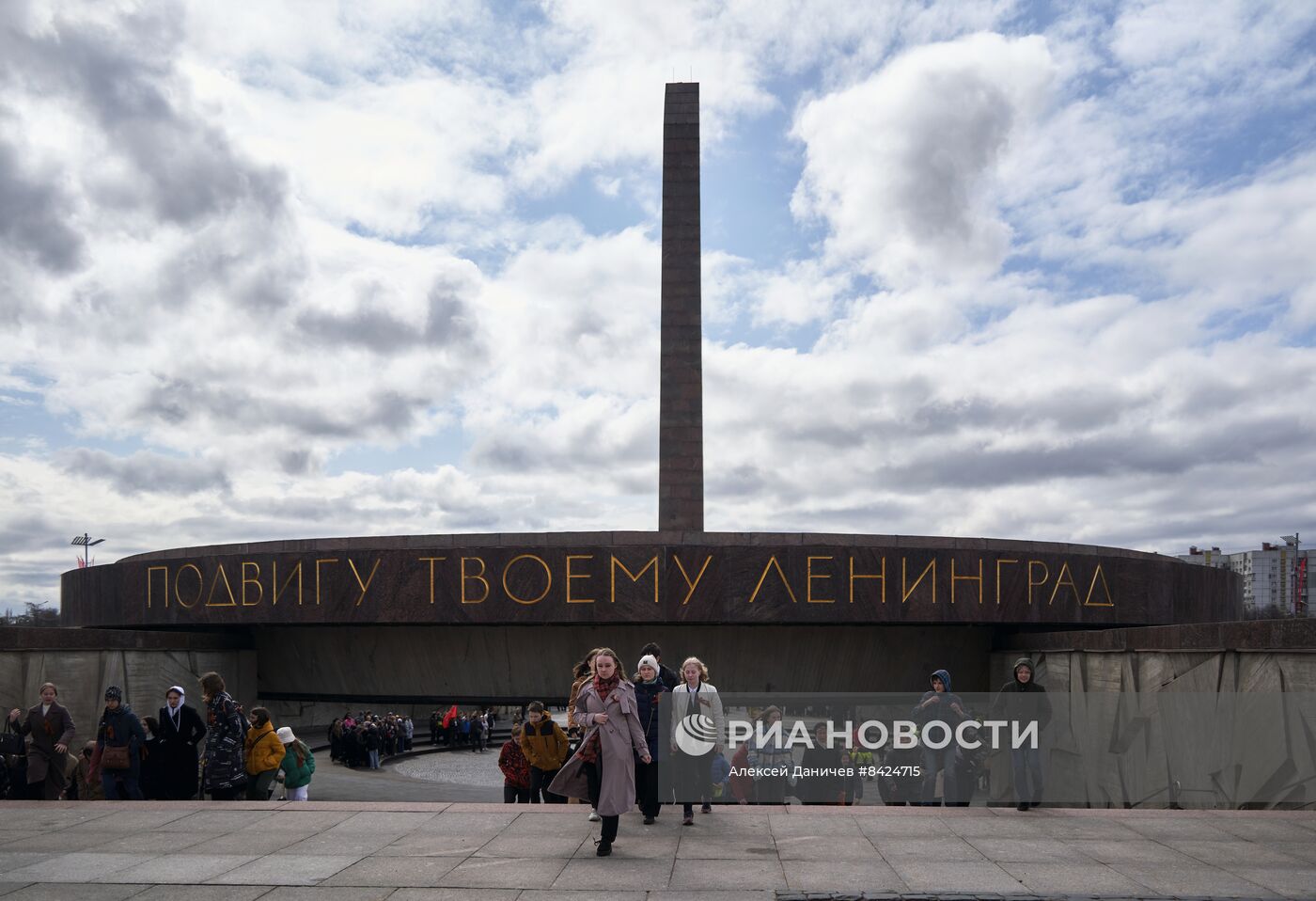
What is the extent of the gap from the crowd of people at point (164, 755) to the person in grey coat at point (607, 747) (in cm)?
398

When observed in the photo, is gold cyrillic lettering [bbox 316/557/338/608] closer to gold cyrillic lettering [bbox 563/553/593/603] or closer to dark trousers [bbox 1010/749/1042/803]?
gold cyrillic lettering [bbox 563/553/593/603]

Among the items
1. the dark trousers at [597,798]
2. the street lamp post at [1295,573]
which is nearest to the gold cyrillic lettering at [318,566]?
the dark trousers at [597,798]

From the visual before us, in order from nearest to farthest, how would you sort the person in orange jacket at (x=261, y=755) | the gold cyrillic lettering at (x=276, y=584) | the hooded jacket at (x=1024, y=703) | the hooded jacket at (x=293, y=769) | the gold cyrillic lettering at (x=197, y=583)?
the hooded jacket at (x=1024, y=703), the person in orange jacket at (x=261, y=755), the hooded jacket at (x=293, y=769), the gold cyrillic lettering at (x=276, y=584), the gold cyrillic lettering at (x=197, y=583)

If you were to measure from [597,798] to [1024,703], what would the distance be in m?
4.26

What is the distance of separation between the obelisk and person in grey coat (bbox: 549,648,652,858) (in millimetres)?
16375

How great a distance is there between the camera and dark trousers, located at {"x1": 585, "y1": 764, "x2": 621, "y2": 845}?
8.45m

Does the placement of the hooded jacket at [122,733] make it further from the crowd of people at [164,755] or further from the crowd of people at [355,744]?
the crowd of people at [355,744]

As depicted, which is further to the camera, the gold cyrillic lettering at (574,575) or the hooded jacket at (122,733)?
the gold cyrillic lettering at (574,575)

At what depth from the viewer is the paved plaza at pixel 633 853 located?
7.37 meters

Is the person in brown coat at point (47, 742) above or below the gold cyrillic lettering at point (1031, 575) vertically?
below

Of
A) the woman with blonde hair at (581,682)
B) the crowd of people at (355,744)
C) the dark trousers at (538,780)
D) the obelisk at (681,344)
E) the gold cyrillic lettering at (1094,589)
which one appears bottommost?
the crowd of people at (355,744)

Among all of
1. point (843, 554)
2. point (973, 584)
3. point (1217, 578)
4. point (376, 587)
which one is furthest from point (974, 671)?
point (376, 587)

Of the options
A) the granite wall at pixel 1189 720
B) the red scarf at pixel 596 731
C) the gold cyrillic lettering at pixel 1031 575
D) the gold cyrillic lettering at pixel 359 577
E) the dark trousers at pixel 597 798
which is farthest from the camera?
the gold cyrillic lettering at pixel 1031 575

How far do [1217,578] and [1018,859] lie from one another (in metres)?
17.4
